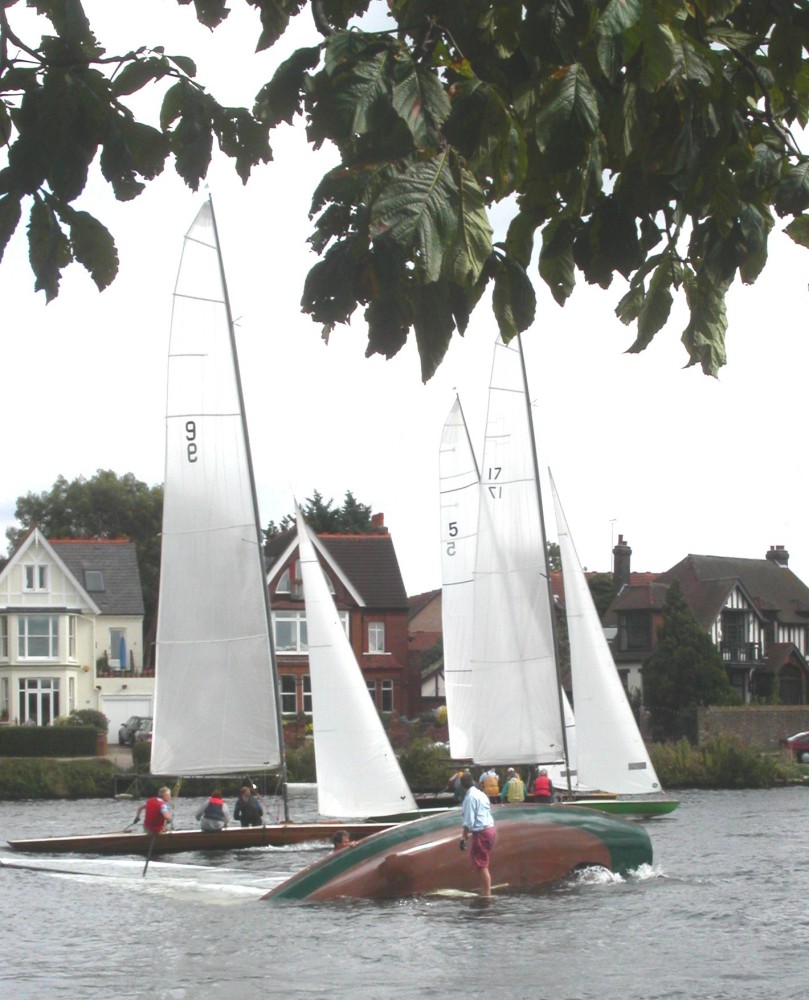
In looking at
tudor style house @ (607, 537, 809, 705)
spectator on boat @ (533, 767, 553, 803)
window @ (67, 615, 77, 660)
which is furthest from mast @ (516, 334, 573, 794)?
tudor style house @ (607, 537, 809, 705)

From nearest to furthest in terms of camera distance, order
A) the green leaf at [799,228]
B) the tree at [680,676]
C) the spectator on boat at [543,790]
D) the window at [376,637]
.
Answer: the green leaf at [799,228], the spectator on boat at [543,790], the tree at [680,676], the window at [376,637]

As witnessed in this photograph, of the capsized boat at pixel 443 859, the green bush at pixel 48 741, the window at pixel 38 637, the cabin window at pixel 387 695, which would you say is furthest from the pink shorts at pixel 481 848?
the cabin window at pixel 387 695

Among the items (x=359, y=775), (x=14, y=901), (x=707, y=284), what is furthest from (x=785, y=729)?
(x=707, y=284)

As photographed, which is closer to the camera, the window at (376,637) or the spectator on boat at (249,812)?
the spectator on boat at (249,812)

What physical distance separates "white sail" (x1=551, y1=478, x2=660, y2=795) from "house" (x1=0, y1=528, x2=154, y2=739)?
35.1 meters

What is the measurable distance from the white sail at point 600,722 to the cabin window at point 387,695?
116 ft

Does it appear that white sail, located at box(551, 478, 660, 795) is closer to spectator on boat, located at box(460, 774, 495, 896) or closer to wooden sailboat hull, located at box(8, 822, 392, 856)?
wooden sailboat hull, located at box(8, 822, 392, 856)

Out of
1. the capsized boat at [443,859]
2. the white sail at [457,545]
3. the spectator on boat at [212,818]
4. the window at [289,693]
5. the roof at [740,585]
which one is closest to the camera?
the capsized boat at [443,859]

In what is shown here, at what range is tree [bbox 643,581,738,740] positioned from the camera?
70812 mm

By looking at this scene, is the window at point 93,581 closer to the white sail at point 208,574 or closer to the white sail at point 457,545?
the white sail at point 457,545

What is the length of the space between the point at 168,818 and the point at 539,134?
26.7m

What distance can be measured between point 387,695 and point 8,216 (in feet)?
234

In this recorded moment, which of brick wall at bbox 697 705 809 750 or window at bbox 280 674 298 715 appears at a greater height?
window at bbox 280 674 298 715

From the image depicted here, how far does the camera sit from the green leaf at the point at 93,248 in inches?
185
